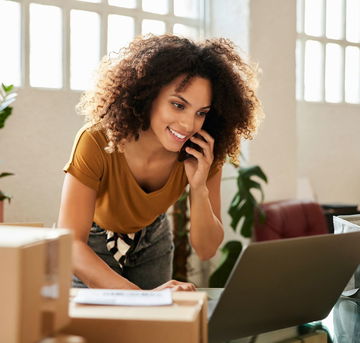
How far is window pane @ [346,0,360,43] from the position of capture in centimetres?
516

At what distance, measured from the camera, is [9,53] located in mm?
3262

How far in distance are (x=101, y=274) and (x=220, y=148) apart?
639 millimetres

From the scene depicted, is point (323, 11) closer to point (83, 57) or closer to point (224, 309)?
point (83, 57)

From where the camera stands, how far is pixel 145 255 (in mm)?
2074

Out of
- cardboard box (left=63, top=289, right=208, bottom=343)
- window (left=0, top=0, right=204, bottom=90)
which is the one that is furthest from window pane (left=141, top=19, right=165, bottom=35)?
cardboard box (left=63, top=289, right=208, bottom=343)

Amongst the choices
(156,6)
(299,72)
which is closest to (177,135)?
(156,6)

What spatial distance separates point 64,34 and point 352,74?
2.77 metres

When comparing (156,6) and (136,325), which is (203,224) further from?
(156,6)

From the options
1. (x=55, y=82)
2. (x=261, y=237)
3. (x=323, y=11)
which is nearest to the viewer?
(x=55, y=82)

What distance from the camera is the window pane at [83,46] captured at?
11.5 feet

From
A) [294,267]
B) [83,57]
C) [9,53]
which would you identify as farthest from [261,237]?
[294,267]

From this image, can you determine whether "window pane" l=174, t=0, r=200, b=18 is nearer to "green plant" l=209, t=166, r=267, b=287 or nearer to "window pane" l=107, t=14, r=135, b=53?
"window pane" l=107, t=14, r=135, b=53

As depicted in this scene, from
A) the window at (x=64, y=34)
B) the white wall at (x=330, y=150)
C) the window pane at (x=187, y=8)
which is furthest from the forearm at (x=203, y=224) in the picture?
the white wall at (x=330, y=150)

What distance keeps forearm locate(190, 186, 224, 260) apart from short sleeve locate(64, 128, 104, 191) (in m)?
0.32
